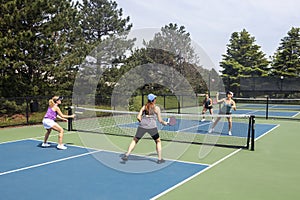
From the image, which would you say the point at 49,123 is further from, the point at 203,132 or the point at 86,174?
the point at 203,132

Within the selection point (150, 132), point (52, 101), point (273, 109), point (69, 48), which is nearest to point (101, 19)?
point (69, 48)

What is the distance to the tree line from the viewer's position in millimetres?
15461

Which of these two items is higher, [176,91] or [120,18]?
[120,18]

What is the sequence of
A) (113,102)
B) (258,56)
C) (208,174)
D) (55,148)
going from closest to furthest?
(208,174)
(55,148)
(113,102)
(258,56)

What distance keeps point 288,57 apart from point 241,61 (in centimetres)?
637

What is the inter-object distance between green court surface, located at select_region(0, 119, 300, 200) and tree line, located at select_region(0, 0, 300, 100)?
550cm

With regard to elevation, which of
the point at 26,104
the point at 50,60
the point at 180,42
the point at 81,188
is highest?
the point at 180,42

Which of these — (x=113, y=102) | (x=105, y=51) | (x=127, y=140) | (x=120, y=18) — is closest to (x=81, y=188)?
(x=127, y=140)

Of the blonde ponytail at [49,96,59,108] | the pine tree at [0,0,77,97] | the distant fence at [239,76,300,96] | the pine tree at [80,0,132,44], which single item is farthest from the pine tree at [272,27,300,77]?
the blonde ponytail at [49,96,59,108]

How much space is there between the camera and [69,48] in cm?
1934

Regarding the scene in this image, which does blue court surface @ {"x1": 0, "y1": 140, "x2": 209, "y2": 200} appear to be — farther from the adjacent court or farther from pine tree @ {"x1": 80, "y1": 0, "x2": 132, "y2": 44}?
pine tree @ {"x1": 80, "y1": 0, "x2": 132, "y2": 44}

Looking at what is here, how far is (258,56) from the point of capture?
142 ft

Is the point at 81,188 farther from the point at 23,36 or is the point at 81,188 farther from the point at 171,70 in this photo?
the point at 171,70

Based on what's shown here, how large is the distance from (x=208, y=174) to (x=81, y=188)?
263 centimetres
